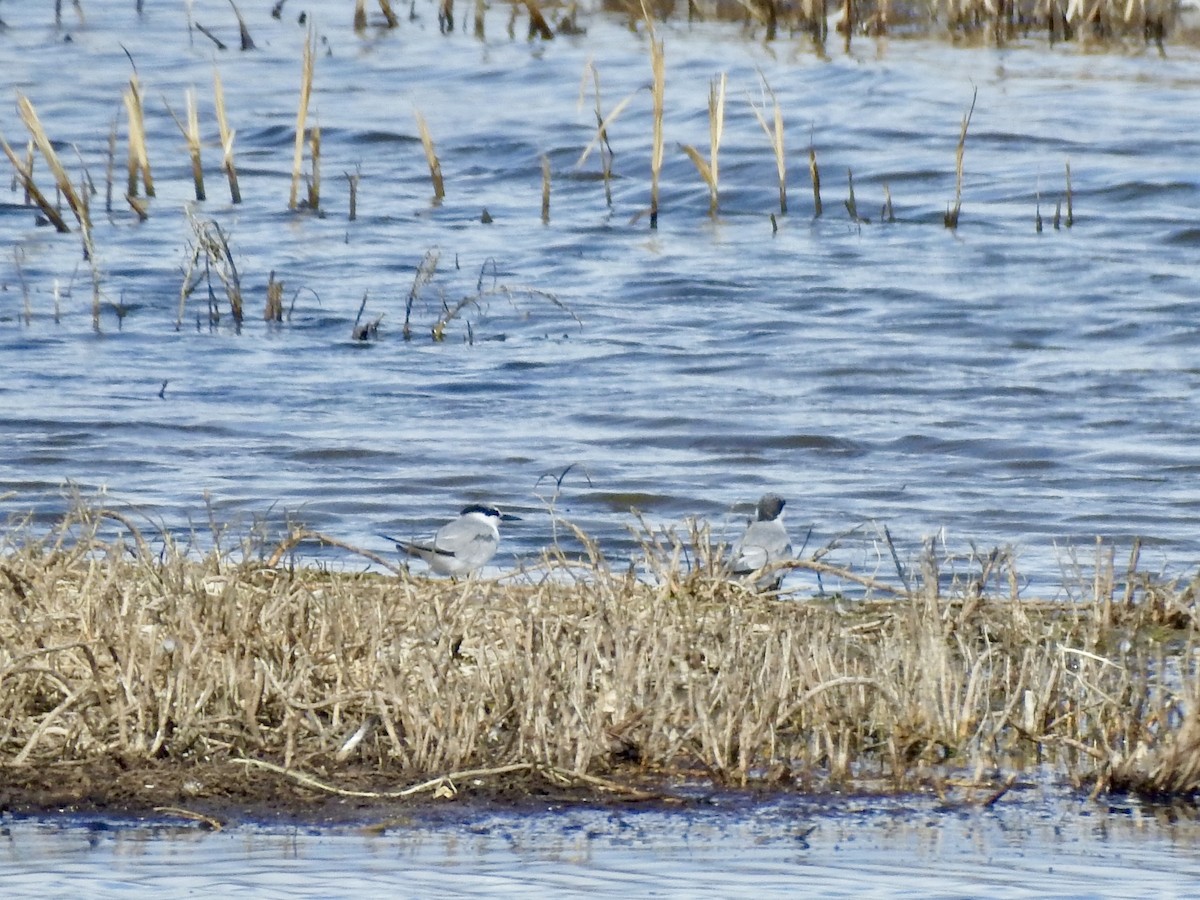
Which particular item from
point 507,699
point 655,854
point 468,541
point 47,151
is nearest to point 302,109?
point 47,151

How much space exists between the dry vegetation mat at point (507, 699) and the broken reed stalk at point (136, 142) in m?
8.74

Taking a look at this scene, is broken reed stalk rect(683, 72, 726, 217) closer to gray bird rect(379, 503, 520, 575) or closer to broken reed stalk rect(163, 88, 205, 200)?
broken reed stalk rect(163, 88, 205, 200)

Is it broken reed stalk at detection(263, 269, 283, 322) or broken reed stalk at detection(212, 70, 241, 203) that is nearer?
broken reed stalk at detection(263, 269, 283, 322)

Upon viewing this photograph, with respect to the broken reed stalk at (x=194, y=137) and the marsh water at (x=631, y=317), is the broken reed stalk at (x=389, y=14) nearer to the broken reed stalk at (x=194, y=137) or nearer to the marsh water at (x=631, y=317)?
the marsh water at (x=631, y=317)

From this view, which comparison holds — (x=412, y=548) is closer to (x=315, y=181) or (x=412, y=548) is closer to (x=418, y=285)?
(x=418, y=285)

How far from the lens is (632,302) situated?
42.0ft

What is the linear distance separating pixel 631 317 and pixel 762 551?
5.96 m

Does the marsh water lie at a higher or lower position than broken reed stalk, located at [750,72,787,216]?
lower

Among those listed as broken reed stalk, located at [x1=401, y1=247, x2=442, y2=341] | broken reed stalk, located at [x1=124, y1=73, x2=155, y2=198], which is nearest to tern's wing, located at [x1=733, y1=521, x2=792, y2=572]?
broken reed stalk, located at [x1=401, y1=247, x2=442, y2=341]

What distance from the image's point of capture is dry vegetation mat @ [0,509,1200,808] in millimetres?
4625

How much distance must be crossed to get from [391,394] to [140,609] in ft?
18.8

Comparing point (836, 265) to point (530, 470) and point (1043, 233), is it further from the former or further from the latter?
point (530, 470)

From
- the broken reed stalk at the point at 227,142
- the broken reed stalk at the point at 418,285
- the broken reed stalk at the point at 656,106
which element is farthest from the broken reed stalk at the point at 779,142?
the broken reed stalk at the point at 227,142

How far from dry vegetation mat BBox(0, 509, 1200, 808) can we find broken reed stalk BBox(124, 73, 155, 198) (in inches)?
344
